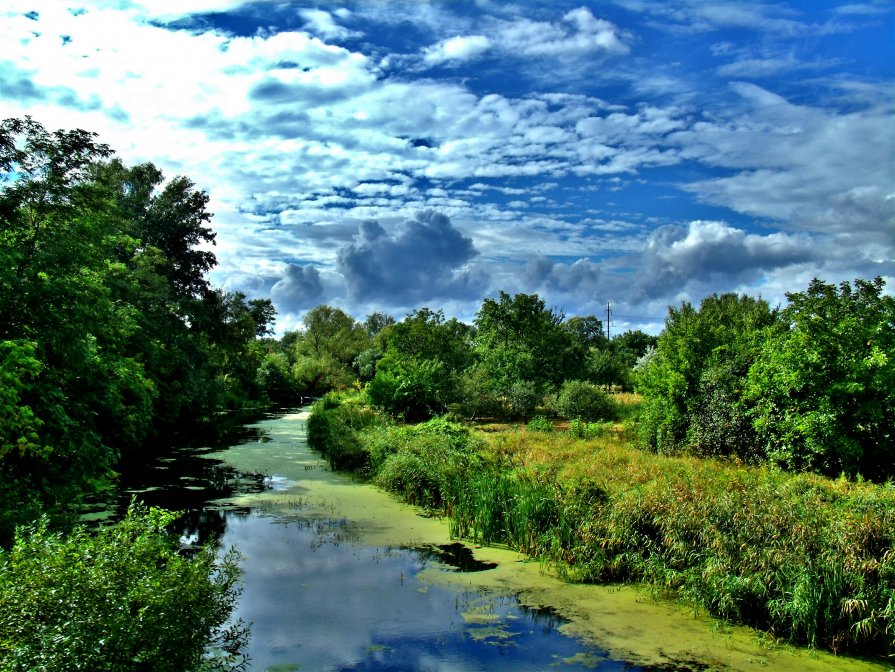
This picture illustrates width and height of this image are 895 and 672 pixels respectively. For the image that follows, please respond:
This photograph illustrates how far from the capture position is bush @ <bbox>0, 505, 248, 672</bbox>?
4.43 meters

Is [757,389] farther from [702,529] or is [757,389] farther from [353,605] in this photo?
[353,605]

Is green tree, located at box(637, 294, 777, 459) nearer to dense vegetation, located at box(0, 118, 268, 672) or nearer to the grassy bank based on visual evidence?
the grassy bank

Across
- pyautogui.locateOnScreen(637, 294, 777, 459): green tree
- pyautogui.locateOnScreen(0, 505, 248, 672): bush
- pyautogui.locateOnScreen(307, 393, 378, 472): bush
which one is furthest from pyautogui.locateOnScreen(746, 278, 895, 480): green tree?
pyautogui.locateOnScreen(0, 505, 248, 672): bush

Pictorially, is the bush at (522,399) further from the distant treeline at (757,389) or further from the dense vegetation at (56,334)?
the dense vegetation at (56,334)

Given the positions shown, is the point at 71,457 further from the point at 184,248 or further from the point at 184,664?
the point at 184,248

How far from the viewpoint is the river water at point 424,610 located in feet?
23.5

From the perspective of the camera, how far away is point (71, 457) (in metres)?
11.2

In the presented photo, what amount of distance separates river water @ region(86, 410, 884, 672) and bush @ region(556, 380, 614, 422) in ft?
44.5

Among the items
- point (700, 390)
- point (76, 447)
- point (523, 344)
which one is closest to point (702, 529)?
point (700, 390)

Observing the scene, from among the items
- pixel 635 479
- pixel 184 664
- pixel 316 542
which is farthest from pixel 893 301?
pixel 184 664

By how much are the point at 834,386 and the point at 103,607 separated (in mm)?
13939

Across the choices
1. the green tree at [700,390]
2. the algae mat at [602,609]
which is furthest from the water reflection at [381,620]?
the green tree at [700,390]

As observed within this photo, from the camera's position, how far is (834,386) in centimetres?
1304

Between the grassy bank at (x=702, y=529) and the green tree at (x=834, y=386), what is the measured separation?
2083 mm
